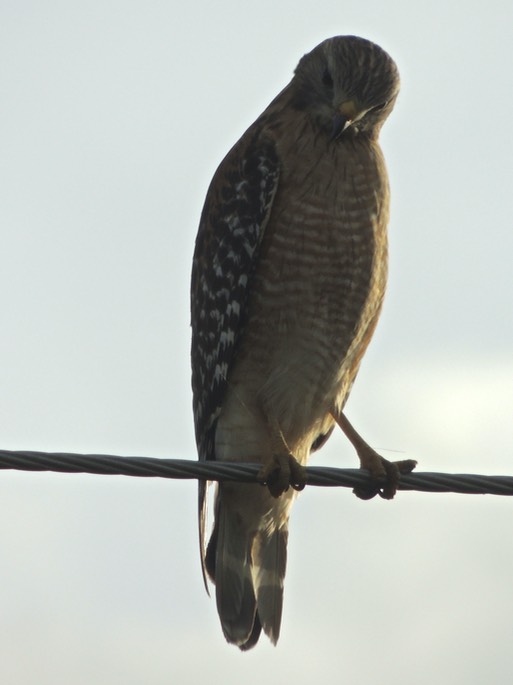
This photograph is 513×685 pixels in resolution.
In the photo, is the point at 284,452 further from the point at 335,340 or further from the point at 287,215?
the point at 287,215

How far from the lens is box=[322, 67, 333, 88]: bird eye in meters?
7.58

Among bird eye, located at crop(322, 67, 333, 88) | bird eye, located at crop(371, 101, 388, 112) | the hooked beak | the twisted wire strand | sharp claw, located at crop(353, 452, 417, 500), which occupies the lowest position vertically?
the twisted wire strand

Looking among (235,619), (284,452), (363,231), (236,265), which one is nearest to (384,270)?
(363,231)

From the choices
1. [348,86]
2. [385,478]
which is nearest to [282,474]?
[385,478]

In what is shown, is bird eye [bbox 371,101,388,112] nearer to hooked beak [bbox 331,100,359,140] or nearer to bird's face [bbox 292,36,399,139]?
bird's face [bbox 292,36,399,139]

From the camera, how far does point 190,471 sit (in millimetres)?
5023

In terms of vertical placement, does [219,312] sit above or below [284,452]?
above

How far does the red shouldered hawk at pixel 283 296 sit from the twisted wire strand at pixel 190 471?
1.47m

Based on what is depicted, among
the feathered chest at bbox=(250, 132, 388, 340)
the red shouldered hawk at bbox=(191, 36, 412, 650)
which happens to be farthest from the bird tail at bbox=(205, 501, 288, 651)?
the feathered chest at bbox=(250, 132, 388, 340)

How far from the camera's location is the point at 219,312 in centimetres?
739

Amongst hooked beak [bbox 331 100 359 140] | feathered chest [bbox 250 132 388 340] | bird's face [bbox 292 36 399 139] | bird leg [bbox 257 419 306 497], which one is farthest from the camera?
bird's face [bbox 292 36 399 139]

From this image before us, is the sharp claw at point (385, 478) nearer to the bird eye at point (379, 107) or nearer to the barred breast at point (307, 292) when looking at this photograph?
the barred breast at point (307, 292)

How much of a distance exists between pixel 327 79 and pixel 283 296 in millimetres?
1335

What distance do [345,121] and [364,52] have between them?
588 millimetres
